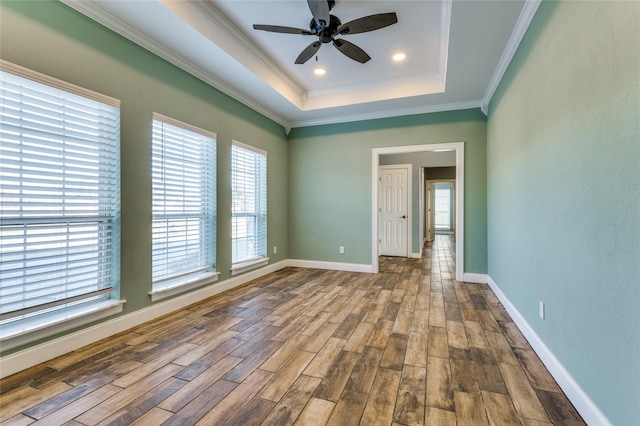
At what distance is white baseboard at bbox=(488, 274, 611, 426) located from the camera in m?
1.39

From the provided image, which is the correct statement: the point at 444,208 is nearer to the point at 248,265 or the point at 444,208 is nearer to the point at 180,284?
the point at 248,265

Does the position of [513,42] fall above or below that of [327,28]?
below

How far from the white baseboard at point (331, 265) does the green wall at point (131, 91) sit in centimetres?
172

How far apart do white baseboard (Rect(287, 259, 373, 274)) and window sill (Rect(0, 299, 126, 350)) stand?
3.13 meters

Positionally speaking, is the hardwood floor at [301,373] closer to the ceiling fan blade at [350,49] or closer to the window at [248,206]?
the window at [248,206]

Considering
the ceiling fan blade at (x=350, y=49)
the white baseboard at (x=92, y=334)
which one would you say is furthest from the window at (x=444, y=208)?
the white baseboard at (x=92, y=334)

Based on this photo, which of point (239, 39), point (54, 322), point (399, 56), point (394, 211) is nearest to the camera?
point (54, 322)

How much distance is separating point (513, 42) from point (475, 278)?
10.2 ft

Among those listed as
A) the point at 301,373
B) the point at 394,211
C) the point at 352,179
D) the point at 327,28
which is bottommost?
the point at 301,373

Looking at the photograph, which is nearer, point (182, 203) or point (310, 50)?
point (310, 50)

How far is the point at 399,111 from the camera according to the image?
4.64 m

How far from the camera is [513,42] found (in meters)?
2.68

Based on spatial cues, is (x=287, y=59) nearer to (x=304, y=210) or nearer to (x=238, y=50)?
(x=238, y=50)

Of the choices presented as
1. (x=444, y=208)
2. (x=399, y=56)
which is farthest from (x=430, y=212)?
(x=399, y=56)
